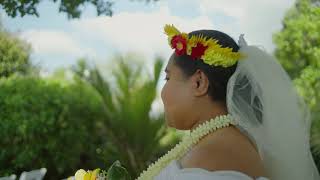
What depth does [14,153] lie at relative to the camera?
8.96 m

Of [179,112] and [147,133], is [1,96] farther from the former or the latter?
[179,112]

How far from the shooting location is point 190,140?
1818 mm

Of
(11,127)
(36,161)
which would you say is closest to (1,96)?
(11,127)

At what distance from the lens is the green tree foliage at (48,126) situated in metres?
8.98

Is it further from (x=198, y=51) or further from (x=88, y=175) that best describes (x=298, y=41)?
(x=88, y=175)

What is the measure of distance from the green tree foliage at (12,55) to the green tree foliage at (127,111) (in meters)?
0.84

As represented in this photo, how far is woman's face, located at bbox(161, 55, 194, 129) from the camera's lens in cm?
180

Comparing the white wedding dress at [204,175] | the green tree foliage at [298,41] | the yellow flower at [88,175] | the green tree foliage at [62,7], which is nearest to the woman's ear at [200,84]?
the white wedding dress at [204,175]

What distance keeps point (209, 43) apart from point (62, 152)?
25.7 feet

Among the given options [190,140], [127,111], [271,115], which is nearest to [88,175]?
[190,140]

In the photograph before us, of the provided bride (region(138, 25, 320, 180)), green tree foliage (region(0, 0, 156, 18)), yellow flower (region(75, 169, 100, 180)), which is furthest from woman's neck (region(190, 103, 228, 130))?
green tree foliage (region(0, 0, 156, 18))

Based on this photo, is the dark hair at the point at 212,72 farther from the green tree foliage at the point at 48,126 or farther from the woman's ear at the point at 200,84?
the green tree foliage at the point at 48,126

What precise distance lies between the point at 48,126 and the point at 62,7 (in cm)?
382

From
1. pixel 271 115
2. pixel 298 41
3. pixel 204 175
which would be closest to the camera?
pixel 204 175
